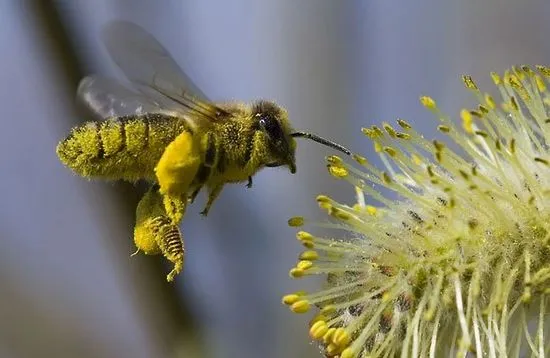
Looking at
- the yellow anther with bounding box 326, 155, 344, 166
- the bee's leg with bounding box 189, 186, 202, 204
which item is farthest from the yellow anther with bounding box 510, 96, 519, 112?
the bee's leg with bounding box 189, 186, 202, 204

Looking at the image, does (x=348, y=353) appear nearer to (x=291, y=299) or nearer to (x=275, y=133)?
(x=291, y=299)

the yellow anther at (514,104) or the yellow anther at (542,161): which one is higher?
the yellow anther at (514,104)

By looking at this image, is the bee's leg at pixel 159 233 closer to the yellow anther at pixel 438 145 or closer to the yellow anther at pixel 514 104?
the yellow anther at pixel 438 145

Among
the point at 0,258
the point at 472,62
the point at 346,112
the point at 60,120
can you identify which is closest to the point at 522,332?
the point at 60,120

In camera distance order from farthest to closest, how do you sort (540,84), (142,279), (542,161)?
(142,279) < (540,84) < (542,161)

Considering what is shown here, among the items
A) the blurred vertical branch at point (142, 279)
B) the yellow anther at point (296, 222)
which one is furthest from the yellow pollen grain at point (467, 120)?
the blurred vertical branch at point (142, 279)

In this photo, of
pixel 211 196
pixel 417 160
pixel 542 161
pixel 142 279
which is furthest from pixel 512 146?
pixel 142 279
